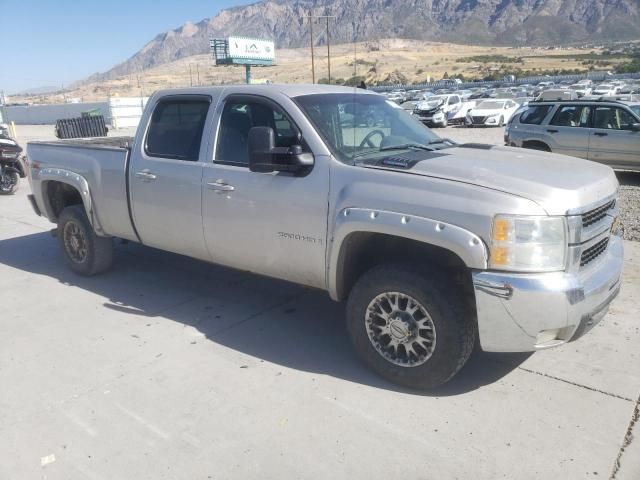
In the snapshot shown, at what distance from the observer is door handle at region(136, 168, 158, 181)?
15.8ft

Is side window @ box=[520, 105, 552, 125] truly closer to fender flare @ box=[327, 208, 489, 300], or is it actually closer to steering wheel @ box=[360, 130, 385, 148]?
steering wheel @ box=[360, 130, 385, 148]

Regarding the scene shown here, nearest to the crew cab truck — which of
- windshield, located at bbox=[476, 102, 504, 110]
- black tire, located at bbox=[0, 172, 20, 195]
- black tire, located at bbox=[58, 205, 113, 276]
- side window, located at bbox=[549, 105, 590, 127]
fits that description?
black tire, located at bbox=[58, 205, 113, 276]

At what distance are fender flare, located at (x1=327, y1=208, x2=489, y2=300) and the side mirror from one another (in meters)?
0.46

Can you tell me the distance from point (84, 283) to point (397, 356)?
3.75 meters

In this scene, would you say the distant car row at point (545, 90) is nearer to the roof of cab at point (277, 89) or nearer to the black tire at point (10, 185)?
the black tire at point (10, 185)

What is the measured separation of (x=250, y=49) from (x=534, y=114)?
5255 cm

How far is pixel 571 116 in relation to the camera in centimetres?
1160

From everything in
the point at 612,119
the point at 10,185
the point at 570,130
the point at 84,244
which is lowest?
the point at 10,185

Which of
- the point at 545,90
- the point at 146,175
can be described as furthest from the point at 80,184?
the point at 545,90

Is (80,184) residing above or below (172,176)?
below

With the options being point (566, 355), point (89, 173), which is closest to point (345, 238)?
point (566, 355)

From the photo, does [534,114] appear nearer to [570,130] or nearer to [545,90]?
[570,130]

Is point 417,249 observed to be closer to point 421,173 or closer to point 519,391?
point 421,173

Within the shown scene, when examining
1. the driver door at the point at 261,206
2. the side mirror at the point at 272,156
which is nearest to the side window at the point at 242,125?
the driver door at the point at 261,206
